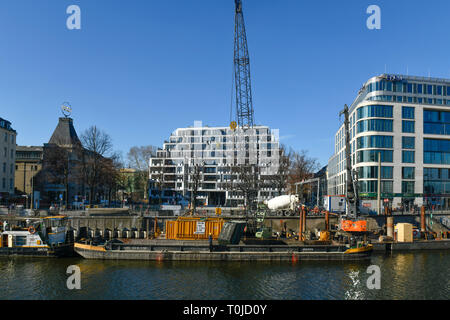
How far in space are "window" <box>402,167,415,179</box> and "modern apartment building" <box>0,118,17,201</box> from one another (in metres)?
86.7

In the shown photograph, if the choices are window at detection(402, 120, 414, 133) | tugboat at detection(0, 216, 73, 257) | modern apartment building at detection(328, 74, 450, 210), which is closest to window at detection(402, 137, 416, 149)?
modern apartment building at detection(328, 74, 450, 210)

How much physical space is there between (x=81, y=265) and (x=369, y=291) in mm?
25980

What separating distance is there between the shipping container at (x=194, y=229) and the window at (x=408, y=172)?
50.6 meters

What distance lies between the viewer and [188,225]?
3828 centimetres

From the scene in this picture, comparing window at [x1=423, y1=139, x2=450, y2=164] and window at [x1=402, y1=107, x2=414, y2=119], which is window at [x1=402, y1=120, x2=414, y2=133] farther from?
window at [x1=423, y1=139, x2=450, y2=164]

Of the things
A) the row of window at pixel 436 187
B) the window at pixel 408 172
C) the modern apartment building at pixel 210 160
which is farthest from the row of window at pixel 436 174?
the modern apartment building at pixel 210 160

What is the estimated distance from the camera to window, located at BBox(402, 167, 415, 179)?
231 feet

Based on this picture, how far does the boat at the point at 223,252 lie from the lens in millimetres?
33406

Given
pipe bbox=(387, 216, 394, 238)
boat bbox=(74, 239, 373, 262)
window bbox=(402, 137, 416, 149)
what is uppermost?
window bbox=(402, 137, 416, 149)

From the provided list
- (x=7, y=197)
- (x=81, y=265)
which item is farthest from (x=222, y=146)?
(x=81, y=265)

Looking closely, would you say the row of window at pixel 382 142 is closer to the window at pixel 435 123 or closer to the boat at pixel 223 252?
the window at pixel 435 123

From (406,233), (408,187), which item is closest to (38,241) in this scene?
(406,233)
